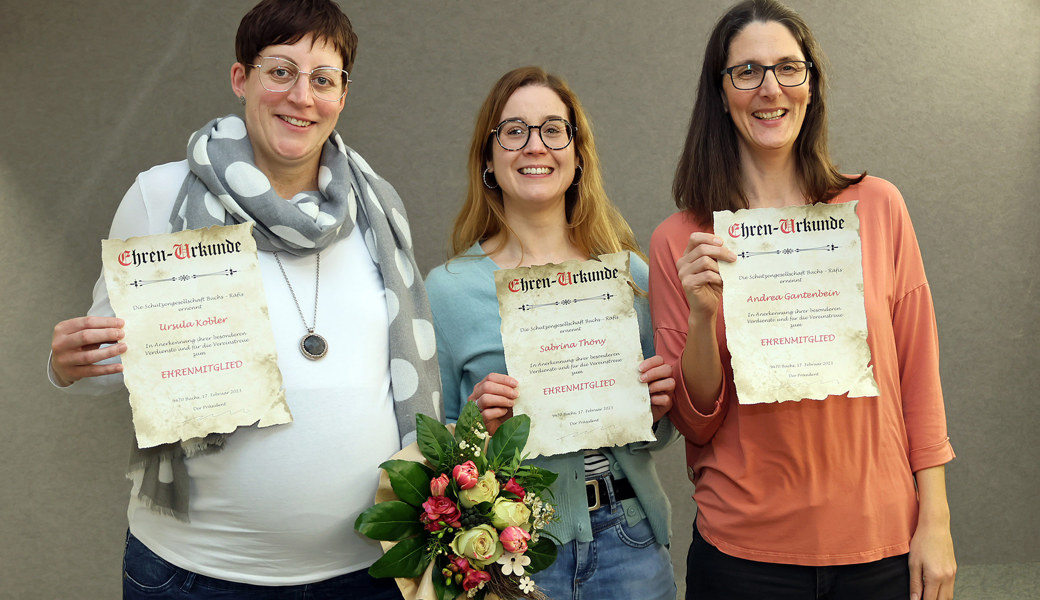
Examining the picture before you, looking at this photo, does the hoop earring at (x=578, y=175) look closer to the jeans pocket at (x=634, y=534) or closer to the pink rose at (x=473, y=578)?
the jeans pocket at (x=634, y=534)

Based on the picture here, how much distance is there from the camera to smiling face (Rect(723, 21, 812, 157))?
1.68 m

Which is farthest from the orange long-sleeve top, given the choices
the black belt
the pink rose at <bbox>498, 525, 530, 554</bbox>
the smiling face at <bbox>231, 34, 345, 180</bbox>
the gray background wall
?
the gray background wall

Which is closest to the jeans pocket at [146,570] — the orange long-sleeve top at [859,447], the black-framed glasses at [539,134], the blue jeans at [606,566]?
the blue jeans at [606,566]

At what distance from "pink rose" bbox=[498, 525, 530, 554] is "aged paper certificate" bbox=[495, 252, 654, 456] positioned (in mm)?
296

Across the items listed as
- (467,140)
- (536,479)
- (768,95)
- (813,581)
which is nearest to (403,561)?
(536,479)

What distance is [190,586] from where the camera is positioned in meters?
1.52

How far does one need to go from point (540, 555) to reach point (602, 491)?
31 cm

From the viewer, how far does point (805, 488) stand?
1.59m

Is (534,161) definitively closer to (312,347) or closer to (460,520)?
(312,347)

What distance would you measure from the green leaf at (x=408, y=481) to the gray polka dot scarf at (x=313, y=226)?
0.17m

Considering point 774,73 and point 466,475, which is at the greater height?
point 774,73

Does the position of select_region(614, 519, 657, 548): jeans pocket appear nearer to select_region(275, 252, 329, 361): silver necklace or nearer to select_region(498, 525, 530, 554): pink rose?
select_region(498, 525, 530, 554): pink rose

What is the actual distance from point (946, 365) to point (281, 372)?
11.3 feet

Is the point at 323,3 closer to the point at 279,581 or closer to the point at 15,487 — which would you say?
the point at 279,581
